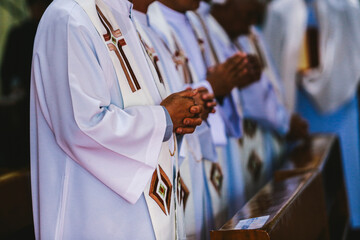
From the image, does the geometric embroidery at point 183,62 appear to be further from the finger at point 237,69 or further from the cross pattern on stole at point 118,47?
the cross pattern on stole at point 118,47

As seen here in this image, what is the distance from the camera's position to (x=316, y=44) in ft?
20.6

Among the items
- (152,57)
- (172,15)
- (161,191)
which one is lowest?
(161,191)

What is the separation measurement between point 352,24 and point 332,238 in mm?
2677

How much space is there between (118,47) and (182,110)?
36 cm

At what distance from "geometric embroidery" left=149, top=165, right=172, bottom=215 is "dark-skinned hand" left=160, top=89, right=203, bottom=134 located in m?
0.20

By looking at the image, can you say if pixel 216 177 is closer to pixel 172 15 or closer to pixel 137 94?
pixel 172 15

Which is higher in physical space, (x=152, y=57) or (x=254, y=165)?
(x=152, y=57)

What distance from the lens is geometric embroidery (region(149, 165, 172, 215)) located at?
7.47 ft

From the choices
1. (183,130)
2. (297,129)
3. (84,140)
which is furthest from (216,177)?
(297,129)

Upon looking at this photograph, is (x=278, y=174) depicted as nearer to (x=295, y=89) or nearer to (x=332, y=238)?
(x=332, y=238)

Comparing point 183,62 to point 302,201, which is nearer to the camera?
point 302,201

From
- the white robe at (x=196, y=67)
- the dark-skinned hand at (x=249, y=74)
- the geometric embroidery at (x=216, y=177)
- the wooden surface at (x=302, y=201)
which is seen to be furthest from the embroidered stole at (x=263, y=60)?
the geometric embroidery at (x=216, y=177)

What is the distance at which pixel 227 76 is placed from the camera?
3291 mm

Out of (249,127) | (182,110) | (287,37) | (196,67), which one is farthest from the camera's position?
(287,37)
